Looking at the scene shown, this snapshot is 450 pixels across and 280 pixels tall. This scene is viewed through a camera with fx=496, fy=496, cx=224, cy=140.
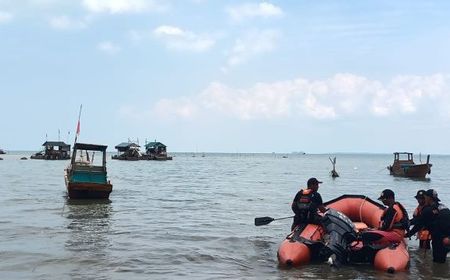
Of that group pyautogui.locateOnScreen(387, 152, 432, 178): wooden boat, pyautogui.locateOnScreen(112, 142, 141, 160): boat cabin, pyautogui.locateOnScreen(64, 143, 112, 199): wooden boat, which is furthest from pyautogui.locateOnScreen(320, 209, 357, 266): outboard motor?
pyautogui.locateOnScreen(112, 142, 141, 160): boat cabin

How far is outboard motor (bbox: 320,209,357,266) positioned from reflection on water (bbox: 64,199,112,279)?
4490mm

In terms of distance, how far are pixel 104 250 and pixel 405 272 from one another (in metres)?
6.57

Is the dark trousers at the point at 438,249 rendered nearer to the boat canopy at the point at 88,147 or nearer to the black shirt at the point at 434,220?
the black shirt at the point at 434,220

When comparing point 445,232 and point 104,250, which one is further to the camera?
point 104,250

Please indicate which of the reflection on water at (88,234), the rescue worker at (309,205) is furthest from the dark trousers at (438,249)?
the reflection on water at (88,234)

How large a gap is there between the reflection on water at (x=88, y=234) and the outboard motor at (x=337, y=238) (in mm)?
4490

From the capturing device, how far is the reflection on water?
10.3 metres

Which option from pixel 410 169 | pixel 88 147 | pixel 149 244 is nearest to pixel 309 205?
pixel 149 244

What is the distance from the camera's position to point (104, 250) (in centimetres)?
1152

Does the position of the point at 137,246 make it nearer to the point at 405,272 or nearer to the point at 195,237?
the point at 195,237

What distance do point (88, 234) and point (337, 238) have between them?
7189mm

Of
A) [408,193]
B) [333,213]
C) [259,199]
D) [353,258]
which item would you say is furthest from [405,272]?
[408,193]

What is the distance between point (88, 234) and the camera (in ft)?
44.9

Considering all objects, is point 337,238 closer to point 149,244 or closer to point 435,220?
point 435,220
